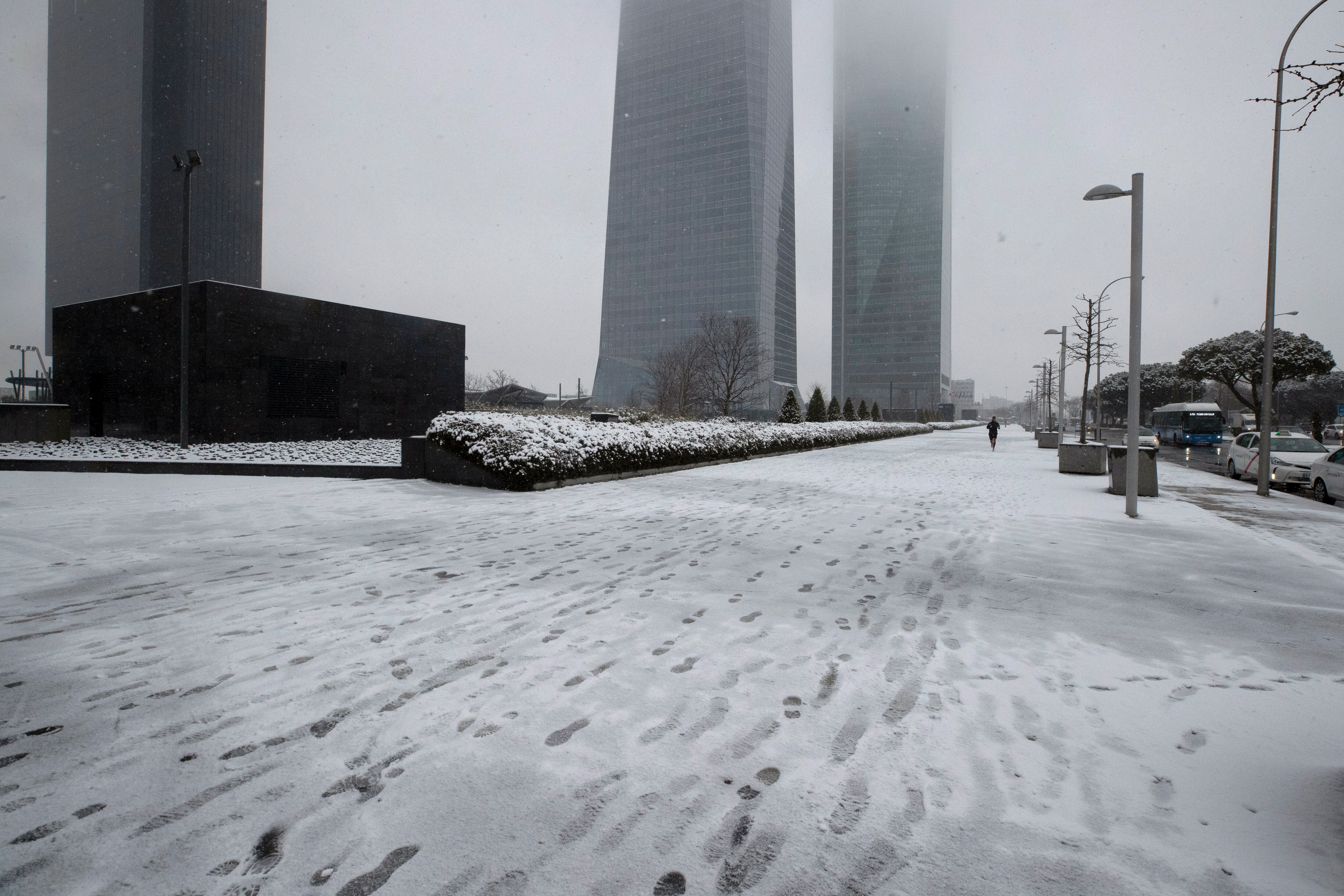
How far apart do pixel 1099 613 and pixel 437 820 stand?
4784 mm

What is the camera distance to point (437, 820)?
2.20m

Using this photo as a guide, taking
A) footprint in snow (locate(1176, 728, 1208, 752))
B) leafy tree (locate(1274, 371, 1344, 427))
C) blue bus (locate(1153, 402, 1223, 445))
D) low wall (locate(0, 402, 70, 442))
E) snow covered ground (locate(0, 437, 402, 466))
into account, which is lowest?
footprint in snow (locate(1176, 728, 1208, 752))

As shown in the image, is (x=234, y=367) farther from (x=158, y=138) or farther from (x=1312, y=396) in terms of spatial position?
(x=1312, y=396)

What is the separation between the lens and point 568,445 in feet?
41.9

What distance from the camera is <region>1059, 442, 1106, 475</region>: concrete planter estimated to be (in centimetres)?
1650

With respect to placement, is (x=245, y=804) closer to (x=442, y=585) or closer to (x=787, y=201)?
(x=442, y=585)

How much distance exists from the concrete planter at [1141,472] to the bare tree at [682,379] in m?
29.0

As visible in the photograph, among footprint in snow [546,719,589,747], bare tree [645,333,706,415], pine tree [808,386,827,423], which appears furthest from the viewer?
pine tree [808,386,827,423]

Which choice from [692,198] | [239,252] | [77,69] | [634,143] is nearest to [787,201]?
[692,198]

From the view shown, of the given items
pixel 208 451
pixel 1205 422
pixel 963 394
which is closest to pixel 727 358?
pixel 208 451

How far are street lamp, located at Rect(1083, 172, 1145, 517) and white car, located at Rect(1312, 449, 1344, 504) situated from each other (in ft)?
20.3

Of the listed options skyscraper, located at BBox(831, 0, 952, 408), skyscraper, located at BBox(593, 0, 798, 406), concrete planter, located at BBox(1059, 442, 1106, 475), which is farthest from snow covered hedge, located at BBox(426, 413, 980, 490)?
skyscraper, located at BBox(831, 0, 952, 408)

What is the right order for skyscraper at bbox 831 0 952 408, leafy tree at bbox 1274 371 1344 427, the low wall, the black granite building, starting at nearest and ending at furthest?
the low wall < the black granite building < leafy tree at bbox 1274 371 1344 427 < skyscraper at bbox 831 0 952 408

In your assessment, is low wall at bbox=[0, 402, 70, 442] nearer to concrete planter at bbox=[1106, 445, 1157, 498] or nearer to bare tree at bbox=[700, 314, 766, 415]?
concrete planter at bbox=[1106, 445, 1157, 498]
